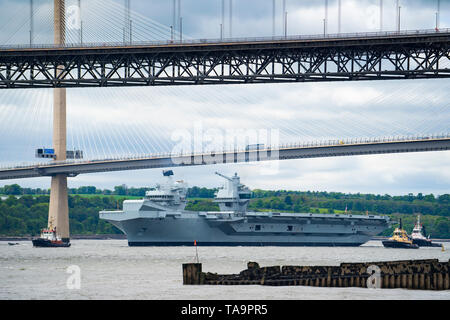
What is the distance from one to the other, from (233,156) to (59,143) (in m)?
19.4

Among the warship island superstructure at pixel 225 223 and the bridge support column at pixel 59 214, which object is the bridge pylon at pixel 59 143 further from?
the warship island superstructure at pixel 225 223

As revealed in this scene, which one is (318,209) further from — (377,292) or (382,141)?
(377,292)

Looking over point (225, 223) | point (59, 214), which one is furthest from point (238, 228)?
point (59, 214)

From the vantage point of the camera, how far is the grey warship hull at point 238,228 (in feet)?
310

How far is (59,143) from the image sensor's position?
314ft

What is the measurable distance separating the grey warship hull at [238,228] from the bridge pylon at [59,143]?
4.56m

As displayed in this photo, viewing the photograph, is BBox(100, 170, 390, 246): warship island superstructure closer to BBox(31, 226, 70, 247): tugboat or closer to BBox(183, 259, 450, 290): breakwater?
BBox(31, 226, 70, 247): tugboat

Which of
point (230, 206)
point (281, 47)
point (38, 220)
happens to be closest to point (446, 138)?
point (230, 206)

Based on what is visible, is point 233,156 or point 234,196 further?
point 234,196

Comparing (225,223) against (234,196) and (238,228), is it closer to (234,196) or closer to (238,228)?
(238,228)

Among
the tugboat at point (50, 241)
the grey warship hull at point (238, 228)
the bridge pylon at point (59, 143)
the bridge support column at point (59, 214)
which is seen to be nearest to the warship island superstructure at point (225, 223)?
the grey warship hull at point (238, 228)

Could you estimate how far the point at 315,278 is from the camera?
125 feet

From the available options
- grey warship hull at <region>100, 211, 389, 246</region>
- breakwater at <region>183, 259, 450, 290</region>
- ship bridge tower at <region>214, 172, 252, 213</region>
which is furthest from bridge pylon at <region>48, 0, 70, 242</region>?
breakwater at <region>183, 259, 450, 290</region>
